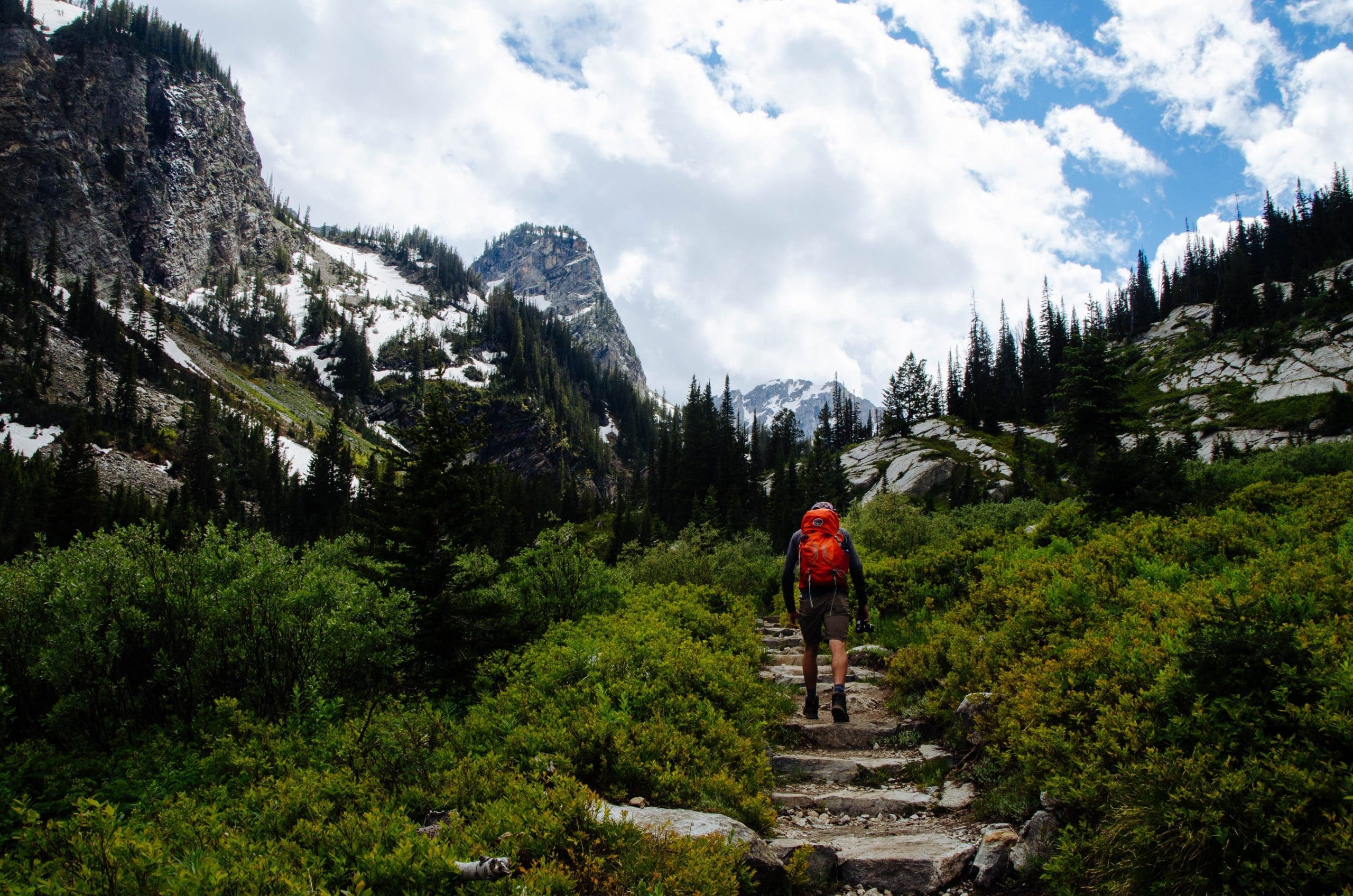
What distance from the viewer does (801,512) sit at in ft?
194

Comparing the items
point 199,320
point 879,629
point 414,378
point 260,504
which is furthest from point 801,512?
point 199,320

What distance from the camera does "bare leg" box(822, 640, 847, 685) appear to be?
288 inches

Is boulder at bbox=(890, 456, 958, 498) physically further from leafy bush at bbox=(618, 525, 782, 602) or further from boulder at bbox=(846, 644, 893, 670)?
boulder at bbox=(846, 644, 893, 670)

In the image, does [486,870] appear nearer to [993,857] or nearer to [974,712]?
[993,857]

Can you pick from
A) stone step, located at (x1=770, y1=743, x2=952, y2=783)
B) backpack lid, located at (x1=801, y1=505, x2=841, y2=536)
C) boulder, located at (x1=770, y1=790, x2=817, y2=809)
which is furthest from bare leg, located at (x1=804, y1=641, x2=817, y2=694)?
boulder, located at (x1=770, y1=790, x2=817, y2=809)

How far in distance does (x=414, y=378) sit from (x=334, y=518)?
104 metres

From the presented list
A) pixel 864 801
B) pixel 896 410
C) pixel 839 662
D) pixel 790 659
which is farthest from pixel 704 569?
pixel 896 410

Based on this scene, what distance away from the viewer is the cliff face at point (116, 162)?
140 meters

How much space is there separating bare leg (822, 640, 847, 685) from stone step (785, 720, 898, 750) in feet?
1.66

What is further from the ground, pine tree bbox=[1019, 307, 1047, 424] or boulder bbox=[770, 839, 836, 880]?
pine tree bbox=[1019, 307, 1047, 424]

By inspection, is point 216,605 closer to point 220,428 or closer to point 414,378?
point 220,428

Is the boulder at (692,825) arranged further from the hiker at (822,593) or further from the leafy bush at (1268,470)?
the leafy bush at (1268,470)

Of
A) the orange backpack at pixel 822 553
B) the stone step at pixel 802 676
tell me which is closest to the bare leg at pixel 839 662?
the orange backpack at pixel 822 553

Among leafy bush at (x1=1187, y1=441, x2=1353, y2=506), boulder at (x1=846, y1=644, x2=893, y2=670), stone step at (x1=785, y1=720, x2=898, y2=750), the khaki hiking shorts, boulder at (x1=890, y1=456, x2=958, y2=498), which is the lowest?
stone step at (x1=785, y1=720, x2=898, y2=750)
